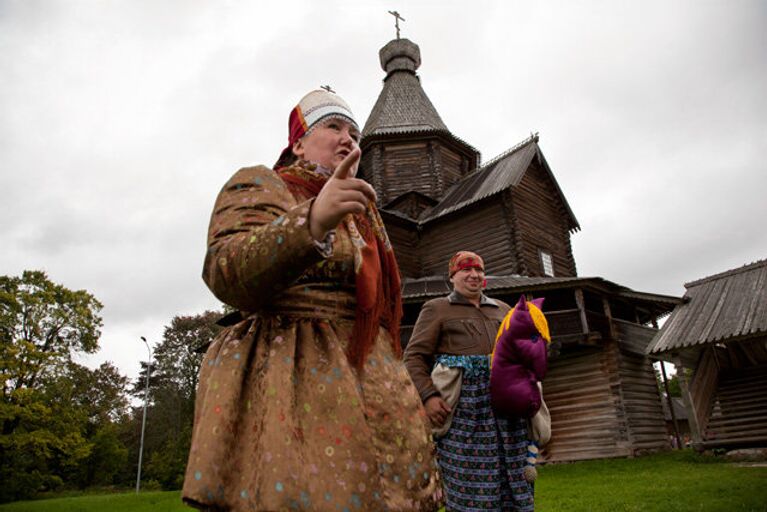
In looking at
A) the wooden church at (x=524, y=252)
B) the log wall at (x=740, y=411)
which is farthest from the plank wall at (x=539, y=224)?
the log wall at (x=740, y=411)

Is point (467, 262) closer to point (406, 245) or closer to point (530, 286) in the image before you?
point (530, 286)

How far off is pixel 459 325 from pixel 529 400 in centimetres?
75

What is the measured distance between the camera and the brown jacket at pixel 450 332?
130 inches

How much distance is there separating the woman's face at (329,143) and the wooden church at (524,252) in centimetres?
1227

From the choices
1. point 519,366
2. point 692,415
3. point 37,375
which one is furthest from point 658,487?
point 37,375

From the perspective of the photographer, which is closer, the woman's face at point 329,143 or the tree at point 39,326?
Result: the woman's face at point 329,143

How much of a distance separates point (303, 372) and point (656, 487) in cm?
820

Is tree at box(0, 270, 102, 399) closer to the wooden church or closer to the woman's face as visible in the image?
the wooden church

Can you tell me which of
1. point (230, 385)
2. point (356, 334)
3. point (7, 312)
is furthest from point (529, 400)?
point (7, 312)

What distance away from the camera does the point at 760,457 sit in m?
10.4

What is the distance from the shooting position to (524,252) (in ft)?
56.5

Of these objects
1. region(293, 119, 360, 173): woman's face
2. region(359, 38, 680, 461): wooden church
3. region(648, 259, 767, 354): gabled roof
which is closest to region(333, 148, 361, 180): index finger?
region(293, 119, 360, 173): woman's face

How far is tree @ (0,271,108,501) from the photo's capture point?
777 inches

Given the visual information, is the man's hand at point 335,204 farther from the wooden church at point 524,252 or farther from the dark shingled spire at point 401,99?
the dark shingled spire at point 401,99
